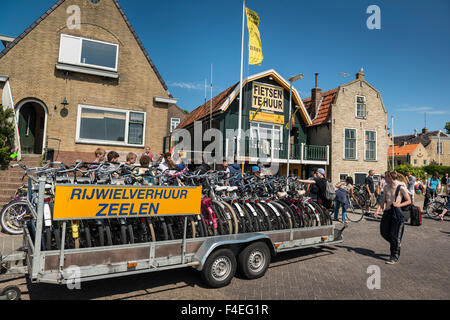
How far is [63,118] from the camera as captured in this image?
1159cm

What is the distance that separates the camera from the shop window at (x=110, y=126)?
12.0 metres

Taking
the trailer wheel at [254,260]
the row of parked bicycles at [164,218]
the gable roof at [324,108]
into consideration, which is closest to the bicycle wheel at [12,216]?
the row of parked bicycles at [164,218]

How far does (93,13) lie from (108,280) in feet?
39.4

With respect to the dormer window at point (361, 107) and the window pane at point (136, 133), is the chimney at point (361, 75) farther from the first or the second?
the window pane at point (136, 133)

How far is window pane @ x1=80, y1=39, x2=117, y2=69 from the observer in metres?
12.1

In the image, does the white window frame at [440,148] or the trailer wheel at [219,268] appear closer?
the trailer wheel at [219,268]

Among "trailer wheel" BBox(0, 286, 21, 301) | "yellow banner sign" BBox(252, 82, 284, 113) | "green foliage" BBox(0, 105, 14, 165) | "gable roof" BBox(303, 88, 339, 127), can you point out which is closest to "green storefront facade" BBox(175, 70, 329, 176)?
"yellow banner sign" BBox(252, 82, 284, 113)

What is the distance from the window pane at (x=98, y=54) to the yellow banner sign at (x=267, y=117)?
881 cm

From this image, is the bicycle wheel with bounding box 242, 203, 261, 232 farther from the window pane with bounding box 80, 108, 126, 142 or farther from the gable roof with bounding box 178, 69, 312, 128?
the gable roof with bounding box 178, 69, 312, 128

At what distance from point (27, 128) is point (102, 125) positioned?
318cm

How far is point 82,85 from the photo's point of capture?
12.0m

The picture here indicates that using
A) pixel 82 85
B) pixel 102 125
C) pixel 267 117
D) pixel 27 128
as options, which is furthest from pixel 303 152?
pixel 27 128
